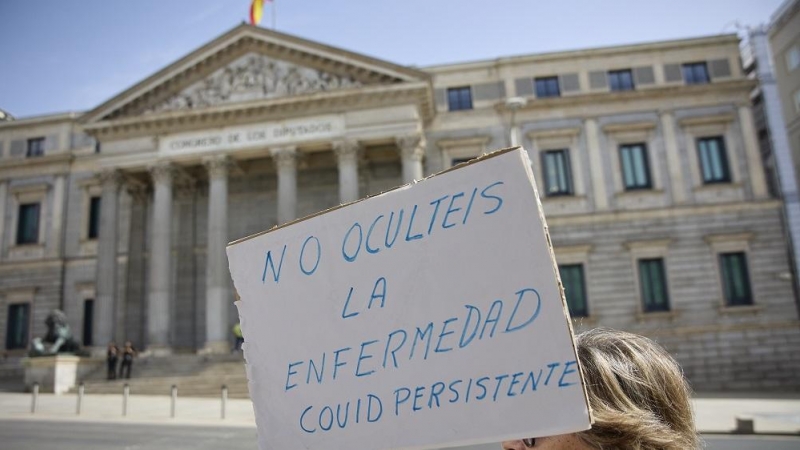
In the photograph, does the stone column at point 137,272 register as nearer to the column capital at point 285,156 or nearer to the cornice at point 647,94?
the column capital at point 285,156

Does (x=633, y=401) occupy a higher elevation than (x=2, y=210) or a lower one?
lower

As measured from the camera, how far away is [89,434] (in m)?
13.2

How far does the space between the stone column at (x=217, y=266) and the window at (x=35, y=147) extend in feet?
47.2

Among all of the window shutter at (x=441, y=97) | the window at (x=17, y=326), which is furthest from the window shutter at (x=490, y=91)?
the window at (x=17, y=326)

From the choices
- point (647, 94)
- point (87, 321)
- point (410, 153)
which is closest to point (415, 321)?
point (410, 153)

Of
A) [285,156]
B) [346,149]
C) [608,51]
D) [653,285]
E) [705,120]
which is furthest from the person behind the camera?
[608,51]

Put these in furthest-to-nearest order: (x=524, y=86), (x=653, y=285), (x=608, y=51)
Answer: (x=524, y=86) < (x=608, y=51) < (x=653, y=285)

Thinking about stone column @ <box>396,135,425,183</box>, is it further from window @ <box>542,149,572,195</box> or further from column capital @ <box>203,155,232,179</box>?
column capital @ <box>203,155,232,179</box>

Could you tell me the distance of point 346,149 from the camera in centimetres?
2777

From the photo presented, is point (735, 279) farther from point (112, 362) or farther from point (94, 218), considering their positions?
point (94, 218)

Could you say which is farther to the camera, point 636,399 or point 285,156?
point 285,156

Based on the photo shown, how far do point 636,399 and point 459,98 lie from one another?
31.1 metres

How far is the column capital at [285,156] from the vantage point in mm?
28141

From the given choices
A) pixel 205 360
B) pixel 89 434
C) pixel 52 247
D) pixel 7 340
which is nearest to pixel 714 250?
pixel 205 360
